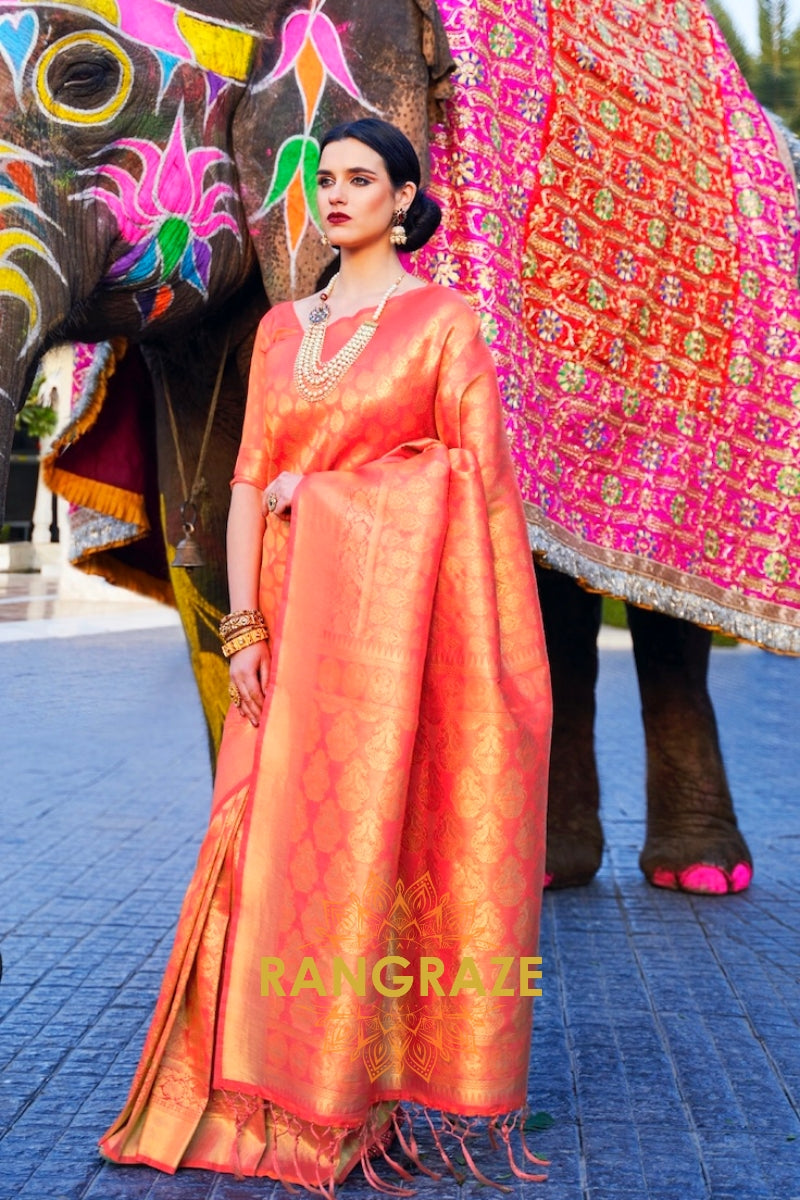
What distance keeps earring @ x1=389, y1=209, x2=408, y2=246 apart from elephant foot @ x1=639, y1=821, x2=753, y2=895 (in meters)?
2.40

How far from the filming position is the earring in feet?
8.17

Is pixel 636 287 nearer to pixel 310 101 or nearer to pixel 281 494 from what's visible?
pixel 310 101

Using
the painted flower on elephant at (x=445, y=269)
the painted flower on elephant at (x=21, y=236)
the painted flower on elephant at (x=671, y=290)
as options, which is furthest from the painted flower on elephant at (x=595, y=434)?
the painted flower on elephant at (x=21, y=236)

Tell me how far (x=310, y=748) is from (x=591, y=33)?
2137 mm

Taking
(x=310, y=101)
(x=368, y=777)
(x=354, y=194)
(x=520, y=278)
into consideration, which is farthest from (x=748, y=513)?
(x=368, y=777)

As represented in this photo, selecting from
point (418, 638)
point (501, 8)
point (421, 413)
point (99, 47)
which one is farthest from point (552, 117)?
point (418, 638)

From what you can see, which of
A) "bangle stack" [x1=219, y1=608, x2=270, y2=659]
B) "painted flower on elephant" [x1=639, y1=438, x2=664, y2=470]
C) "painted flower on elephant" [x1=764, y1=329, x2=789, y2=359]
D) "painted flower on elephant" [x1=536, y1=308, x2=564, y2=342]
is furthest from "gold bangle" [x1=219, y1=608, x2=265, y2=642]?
"painted flower on elephant" [x1=764, y1=329, x2=789, y2=359]

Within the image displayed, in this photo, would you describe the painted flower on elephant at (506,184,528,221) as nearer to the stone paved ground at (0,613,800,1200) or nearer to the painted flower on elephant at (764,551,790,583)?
the painted flower on elephant at (764,551,790,583)

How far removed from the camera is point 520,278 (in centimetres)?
347

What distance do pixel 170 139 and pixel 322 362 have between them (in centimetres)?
73

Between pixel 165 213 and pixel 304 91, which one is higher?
pixel 304 91

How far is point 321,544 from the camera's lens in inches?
93.4

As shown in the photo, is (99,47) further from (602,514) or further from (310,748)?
(602,514)

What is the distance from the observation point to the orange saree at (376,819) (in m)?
2.32
